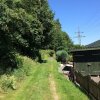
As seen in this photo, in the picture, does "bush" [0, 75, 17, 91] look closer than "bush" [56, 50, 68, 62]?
Yes

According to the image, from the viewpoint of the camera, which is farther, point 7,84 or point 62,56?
point 62,56

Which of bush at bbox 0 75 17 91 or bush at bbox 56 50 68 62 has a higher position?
bush at bbox 56 50 68 62

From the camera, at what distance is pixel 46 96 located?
59.3ft

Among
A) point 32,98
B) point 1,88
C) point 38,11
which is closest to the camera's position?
point 32,98

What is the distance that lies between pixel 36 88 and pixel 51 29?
28.5m

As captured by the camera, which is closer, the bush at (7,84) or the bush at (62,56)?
the bush at (7,84)

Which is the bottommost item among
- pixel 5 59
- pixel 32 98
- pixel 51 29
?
pixel 32 98

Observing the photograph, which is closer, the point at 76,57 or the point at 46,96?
the point at 46,96

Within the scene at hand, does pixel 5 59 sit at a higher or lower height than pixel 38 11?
lower

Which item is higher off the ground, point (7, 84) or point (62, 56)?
point (62, 56)

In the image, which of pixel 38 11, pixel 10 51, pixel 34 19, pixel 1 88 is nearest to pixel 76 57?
pixel 10 51

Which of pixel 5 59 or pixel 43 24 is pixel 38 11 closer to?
pixel 43 24

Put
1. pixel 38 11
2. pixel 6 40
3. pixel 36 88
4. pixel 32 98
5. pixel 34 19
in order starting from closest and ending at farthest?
1. pixel 32 98
2. pixel 36 88
3. pixel 6 40
4. pixel 34 19
5. pixel 38 11

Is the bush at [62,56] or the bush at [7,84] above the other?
the bush at [62,56]
